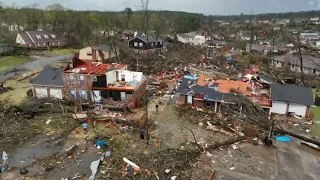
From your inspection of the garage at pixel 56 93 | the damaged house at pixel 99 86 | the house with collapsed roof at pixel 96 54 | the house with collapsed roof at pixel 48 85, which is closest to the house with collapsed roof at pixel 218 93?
the damaged house at pixel 99 86

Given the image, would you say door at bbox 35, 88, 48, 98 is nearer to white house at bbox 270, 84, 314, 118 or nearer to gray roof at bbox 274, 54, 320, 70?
white house at bbox 270, 84, 314, 118

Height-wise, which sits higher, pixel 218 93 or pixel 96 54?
pixel 96 54

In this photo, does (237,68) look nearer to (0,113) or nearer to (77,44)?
(0,113)

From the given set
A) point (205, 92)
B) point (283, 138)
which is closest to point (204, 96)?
point (205, 92)

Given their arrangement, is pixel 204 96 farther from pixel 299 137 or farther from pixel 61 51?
pixel 61 51

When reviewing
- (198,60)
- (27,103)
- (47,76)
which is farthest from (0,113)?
(198,60)

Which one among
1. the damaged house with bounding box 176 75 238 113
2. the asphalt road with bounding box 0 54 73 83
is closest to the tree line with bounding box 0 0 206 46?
the asphalt road with bounding box 0 54 73 83
